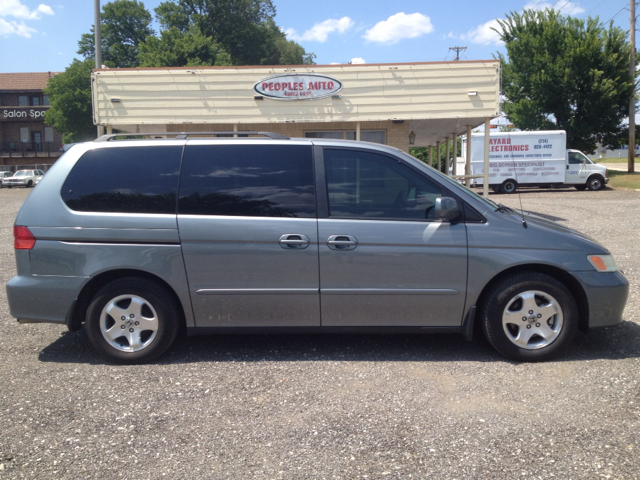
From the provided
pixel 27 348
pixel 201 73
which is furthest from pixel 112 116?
pixel 27 348

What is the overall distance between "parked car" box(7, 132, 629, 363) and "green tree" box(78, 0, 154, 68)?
177 feet

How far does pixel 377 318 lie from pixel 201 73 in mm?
9086

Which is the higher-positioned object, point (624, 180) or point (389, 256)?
point (624, 180)

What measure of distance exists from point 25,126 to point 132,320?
204 ft

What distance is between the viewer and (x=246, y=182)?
4.41m

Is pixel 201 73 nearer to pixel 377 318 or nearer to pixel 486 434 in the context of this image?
pixel 377 318

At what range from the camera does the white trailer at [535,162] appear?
24.3 metres

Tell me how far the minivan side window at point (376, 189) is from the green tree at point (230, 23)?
4987 cm

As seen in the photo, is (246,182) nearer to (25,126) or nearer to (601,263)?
(601,263)

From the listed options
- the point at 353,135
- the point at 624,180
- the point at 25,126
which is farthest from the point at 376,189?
the point at 25,126

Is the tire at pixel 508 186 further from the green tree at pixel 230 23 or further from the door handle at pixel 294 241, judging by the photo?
the green tree at pixel 230 23

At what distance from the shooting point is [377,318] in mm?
4371

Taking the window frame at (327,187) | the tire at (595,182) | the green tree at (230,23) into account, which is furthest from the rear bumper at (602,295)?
the green tree at (230,23)

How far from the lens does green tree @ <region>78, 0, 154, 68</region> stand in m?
53.6
